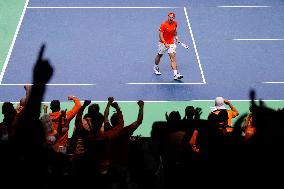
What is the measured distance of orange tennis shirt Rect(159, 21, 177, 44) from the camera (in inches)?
495

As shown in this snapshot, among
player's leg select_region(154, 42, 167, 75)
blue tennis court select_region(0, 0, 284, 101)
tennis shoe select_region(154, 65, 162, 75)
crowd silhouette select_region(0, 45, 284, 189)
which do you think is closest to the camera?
crowd silhouette select_region(0, 45, 284, 189)

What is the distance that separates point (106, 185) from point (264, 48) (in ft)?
34.7

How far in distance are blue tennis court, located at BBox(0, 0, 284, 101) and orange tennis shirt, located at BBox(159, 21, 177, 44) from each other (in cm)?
96

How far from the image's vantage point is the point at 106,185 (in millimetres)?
4996

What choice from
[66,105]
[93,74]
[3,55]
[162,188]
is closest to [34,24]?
[3,55]

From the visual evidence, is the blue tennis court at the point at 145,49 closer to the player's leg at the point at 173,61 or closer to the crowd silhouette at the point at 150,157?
the player's leg at the point at 173,61

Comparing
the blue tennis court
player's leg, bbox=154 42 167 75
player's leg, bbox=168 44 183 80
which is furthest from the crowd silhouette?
player's leg, bbox=154 42 167 75

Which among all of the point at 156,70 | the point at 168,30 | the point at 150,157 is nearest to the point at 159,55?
the point at 156,70

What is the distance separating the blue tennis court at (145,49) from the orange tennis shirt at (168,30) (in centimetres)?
96

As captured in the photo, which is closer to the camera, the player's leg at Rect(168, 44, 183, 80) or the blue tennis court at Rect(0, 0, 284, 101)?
the blue tennis court at Rect(0, 0, 284, 101)

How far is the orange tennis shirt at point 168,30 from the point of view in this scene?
12562 mm

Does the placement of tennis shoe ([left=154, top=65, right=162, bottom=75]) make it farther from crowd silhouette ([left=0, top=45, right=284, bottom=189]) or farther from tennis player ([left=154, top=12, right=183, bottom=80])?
crowd silhouette ([left=0, top=45, right=284, bottom=189])

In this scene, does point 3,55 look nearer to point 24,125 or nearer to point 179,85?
point 179,85

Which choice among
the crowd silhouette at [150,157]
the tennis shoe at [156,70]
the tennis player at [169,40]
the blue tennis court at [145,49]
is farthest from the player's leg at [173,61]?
the crowd silhouette at [150,157]
